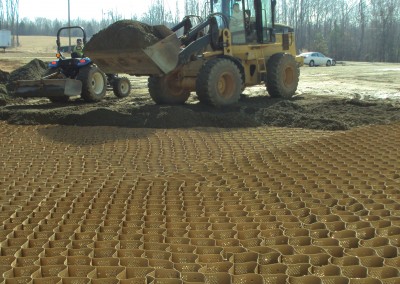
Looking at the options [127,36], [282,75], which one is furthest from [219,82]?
[282,75]

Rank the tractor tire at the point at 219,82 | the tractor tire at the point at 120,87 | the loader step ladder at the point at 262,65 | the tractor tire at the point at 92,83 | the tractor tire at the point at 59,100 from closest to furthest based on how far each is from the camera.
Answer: the tractor tire at the point at 219,82, the loader step ladder at the point at 262,65, the tractor tire at the point at 92,83, the tractor tire at the point at 59,100, the tractor tire at the point at 120,87

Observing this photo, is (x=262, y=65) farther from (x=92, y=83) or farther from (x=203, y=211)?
(x=203, y=211)

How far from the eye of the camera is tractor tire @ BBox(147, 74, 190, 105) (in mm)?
11602

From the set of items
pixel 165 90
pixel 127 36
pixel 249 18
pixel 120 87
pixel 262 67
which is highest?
pixel 249 18

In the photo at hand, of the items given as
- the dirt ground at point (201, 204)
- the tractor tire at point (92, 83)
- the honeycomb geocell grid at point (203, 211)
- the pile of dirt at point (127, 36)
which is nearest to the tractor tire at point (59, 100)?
the tractor tire at point (92, 83)

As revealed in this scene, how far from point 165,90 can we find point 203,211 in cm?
759

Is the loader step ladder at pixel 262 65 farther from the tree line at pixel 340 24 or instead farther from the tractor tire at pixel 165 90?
the tree line at pixel 340 24

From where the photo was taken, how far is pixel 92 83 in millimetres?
12562

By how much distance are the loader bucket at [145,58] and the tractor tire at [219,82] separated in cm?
67

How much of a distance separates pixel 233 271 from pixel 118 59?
312 inches

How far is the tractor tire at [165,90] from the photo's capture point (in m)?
11.6

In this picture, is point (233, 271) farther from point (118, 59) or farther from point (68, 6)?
point (68, 6)

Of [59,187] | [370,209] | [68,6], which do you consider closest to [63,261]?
[59,187]

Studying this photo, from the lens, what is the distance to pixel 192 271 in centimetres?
304
